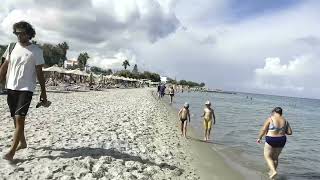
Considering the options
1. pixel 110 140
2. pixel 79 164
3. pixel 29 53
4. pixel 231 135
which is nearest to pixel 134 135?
→ pixel 110 140

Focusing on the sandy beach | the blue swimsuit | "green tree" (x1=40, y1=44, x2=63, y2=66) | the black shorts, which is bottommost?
the sandy beach

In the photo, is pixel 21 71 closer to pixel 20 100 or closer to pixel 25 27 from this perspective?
pixel 20 100

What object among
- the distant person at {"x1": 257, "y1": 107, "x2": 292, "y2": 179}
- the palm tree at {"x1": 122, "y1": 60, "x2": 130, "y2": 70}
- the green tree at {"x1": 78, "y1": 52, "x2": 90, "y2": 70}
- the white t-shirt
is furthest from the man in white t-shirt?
the palm tree at {"x1": 122, "y1": 60, "x2": 130, "y2": 70}

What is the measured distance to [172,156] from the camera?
10203mm

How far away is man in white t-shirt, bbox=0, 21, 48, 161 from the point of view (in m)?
6.10

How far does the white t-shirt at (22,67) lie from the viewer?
6121 mm

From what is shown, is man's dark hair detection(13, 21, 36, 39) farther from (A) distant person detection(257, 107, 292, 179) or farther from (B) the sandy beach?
(A) distant person detection(257, 107, 292, 179)

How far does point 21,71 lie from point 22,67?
64mm

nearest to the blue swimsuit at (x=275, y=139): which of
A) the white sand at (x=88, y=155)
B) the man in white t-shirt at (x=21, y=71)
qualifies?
the white sand at (x=88, y=155)

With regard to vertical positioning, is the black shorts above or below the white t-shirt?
below

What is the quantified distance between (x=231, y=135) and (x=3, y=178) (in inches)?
593

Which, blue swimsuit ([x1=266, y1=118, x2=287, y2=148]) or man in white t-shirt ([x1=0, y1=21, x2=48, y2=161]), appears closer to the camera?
man in white t-shirt ([x1=0, y1=21, x2=48, y2=161])

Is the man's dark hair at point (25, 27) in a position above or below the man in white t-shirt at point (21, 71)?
above

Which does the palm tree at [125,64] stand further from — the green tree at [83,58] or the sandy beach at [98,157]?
the sandy beach at [98,157]
